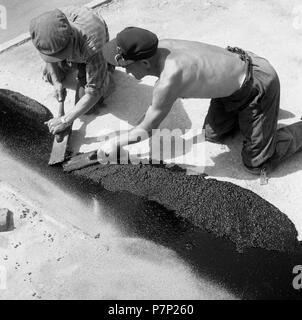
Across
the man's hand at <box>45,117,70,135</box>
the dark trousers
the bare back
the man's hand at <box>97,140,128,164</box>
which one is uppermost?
the bare back

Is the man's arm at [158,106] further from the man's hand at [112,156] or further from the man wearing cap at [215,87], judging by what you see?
the man's hand at [112,156]

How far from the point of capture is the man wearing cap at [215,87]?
4.12 meters

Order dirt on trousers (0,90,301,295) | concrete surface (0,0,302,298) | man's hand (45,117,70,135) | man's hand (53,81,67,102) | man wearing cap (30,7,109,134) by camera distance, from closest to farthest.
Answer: dirt on trousers (0,90,301,295), man wearing cap (30,7,109,134), concrete surface (0,0,302,298), man's hand (45,117,70,135), man's hand (53,81,67,102)

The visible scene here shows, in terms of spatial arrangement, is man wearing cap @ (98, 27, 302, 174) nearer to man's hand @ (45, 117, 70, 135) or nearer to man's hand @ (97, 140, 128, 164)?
man's hand @ (97, 140, 128, 164)

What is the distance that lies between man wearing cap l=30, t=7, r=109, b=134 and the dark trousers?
4.05 ft

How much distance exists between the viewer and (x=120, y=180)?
4.91m

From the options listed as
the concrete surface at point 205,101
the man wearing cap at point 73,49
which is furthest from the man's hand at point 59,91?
the concrete surface at point 205,101

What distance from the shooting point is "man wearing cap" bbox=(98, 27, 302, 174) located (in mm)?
4125

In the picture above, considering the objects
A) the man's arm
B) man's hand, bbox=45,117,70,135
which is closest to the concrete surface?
man's hand, bbox=45,117,70,135

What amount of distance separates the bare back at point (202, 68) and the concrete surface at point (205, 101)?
3.26ft

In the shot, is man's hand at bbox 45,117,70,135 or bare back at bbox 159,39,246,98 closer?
bare back at bbox 159,39,246,98

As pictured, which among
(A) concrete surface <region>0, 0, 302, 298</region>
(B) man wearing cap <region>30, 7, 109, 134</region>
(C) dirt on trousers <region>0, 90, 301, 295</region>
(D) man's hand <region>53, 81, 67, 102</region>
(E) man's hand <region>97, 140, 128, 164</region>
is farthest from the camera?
(D) man's hand <region>53, 81, 67, 102</region>

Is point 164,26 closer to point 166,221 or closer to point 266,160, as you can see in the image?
point 266,160
